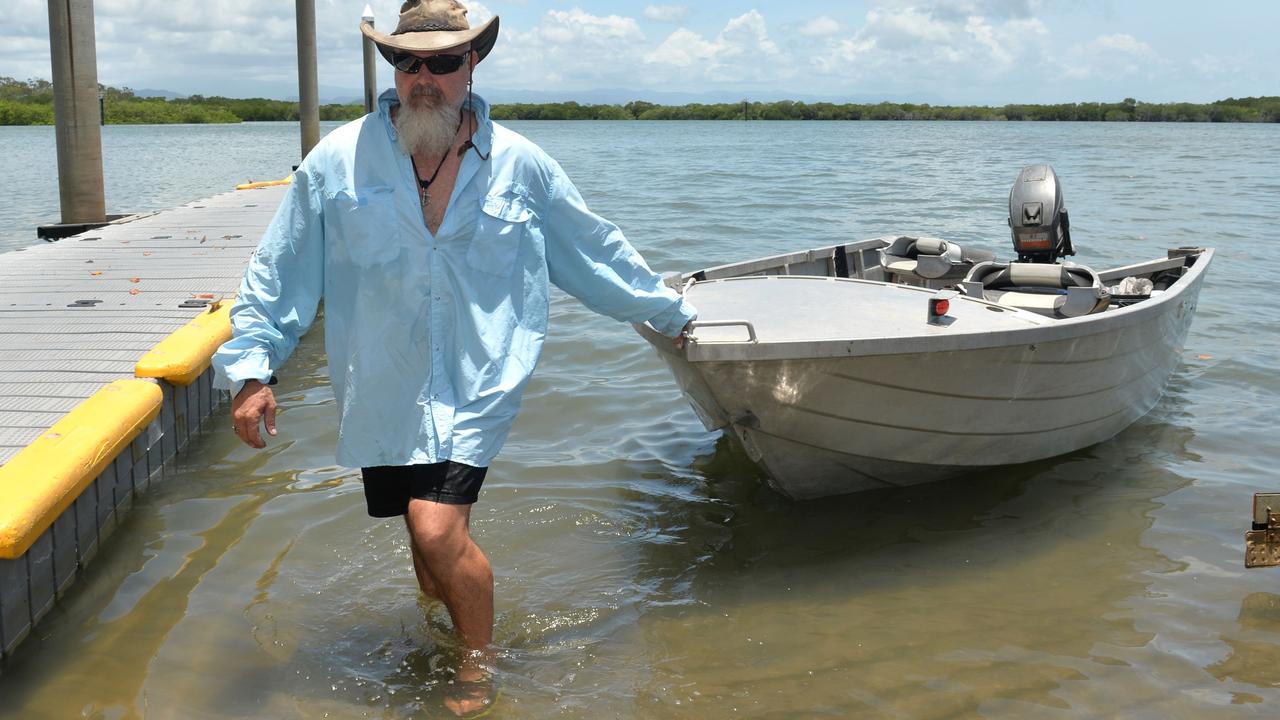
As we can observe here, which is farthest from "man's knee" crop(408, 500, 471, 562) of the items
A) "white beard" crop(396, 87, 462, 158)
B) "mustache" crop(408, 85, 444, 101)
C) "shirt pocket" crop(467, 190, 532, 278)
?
"mustache" crop(408, 85, 444, 101)

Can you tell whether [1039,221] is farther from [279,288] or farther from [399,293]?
[279,288]

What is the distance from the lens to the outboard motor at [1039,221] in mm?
7469

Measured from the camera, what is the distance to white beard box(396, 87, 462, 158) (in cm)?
337

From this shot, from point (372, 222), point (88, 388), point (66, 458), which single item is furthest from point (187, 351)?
point (372, 222)

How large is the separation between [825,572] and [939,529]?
844 mm

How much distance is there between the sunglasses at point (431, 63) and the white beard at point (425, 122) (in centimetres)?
6

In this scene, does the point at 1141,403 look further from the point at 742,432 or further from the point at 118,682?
the point at 118,682

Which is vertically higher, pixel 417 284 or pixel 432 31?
pixel 432 31

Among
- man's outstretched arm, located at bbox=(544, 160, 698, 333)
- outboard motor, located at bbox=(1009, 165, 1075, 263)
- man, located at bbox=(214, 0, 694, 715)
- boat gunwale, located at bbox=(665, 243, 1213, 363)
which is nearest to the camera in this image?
man, located at bbox=(214, 0, 694, 715)

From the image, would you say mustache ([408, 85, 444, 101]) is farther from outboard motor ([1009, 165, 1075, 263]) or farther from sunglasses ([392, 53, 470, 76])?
outboard motor ([1009, 165, 1075, 263])

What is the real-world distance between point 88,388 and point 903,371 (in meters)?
3.89

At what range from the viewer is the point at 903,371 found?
507cm

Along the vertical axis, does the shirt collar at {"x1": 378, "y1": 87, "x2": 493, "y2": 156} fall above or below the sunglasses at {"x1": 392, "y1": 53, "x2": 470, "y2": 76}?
below

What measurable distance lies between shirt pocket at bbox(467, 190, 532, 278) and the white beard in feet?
0.75
